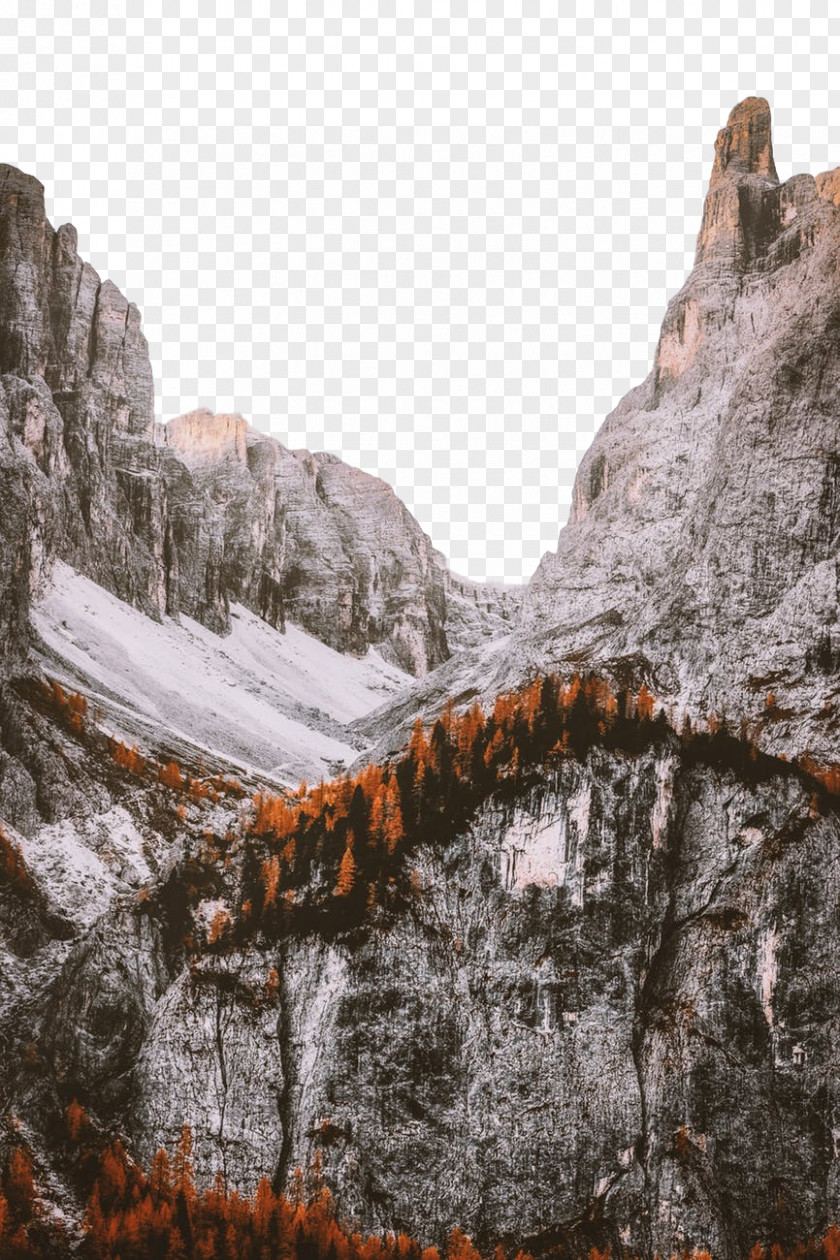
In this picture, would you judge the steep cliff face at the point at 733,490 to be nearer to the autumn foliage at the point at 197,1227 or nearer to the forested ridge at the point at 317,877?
the forested ridge at the point at 317,877

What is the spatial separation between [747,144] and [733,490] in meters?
34.6

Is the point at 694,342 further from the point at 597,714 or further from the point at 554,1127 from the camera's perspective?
the point at 554,1127

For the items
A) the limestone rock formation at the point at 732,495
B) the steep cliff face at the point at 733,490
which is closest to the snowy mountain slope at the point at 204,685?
the limestone rock formation at the point at 732,495

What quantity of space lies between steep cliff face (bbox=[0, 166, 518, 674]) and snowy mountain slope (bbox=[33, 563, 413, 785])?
265cm

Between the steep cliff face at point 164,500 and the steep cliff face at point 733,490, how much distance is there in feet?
108

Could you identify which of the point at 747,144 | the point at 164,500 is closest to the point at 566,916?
the point at 747,144

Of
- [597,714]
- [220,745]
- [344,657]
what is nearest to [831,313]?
[597,714]

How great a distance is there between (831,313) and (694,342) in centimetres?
1403

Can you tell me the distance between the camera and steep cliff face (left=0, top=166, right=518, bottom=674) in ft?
345

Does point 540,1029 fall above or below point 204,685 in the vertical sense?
below

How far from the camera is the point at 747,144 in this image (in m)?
101

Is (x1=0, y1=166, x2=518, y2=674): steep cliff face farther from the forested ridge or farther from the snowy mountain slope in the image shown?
the forested ridge

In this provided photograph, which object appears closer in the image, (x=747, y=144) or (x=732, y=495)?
(x=732, y=495)

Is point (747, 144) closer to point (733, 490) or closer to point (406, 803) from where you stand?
point (733, 490)
